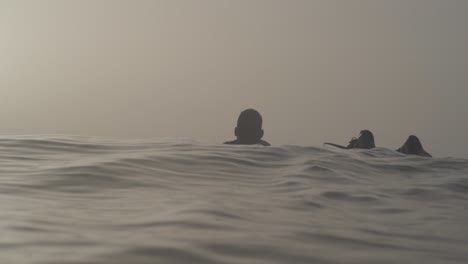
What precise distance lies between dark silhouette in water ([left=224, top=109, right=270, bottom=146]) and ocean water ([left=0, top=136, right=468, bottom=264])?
1.64 metres

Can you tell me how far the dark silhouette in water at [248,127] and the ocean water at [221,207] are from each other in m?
1.64

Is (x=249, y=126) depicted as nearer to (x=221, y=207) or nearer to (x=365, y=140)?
(x=365, y=140)

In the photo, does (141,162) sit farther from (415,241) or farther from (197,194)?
(415,241)

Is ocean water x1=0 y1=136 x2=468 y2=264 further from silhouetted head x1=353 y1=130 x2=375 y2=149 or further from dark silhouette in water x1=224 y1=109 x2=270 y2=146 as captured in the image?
silhouetted head x1=353 y1=130 x2=375 y2=149

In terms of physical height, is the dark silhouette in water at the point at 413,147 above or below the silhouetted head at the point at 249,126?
below

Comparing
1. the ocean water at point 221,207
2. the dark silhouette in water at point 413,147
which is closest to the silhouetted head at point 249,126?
the ocean water at point 221,207

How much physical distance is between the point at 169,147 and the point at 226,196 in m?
2.62

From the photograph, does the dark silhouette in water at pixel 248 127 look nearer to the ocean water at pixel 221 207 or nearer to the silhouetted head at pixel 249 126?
the silhouetted head at pixel 249 126

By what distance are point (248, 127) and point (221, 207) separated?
15.7ft

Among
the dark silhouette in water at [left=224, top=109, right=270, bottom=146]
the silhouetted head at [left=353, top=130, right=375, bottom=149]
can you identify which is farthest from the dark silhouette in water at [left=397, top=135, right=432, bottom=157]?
the dark silhouette in water at [left=224, top=109, right=270, bottom=146]

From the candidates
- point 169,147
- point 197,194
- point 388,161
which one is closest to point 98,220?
point 197,194

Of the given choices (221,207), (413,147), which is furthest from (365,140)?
(221,207)

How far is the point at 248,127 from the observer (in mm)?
7992

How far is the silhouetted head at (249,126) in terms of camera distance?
7.93 metres
